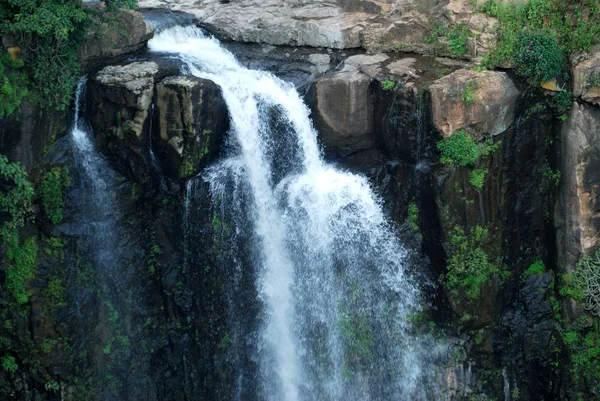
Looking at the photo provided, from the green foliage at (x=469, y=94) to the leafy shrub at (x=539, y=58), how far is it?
4.20 ft

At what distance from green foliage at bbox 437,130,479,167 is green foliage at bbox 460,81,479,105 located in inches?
22.1

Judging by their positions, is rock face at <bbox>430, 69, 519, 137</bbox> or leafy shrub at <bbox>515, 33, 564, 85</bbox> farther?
leafy shrub at <bbox>515, 33, 564, 85</bbox>

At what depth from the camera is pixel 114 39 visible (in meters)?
12.7

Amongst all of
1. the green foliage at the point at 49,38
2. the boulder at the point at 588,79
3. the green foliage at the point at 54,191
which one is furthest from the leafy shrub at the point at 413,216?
the green foliage at the point at 49,38

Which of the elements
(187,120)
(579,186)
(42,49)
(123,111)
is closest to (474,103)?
(579,186)

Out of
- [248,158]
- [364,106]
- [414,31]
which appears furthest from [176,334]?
[414,31]

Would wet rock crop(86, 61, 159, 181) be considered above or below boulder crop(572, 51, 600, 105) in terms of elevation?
below

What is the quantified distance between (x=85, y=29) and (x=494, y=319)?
9528mm

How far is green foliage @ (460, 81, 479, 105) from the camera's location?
38.3 feet

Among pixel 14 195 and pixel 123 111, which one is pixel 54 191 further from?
pixel 123 111

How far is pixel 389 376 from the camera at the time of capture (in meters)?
12.5

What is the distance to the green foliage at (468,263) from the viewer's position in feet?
39.7

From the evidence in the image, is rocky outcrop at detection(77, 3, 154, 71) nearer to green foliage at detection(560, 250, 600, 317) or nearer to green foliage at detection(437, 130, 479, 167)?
green foliage at detection(437, 130, 479, 167)

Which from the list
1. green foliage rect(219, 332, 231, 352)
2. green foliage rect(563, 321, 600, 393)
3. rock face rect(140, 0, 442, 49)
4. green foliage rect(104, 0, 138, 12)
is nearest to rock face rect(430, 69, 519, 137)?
rock face rect(140, 0, 442, 49)
